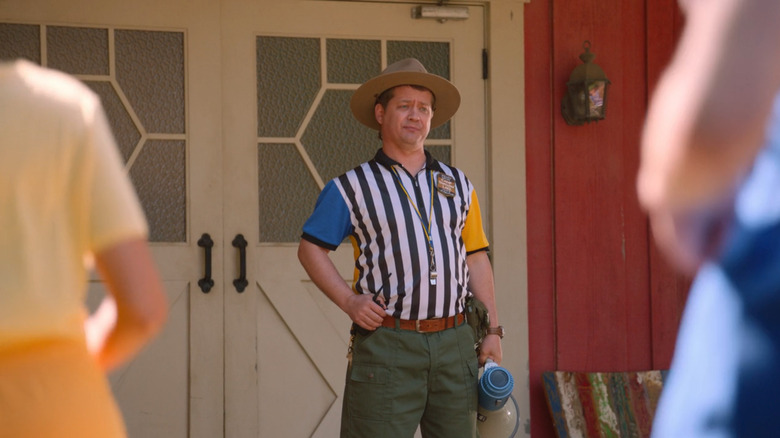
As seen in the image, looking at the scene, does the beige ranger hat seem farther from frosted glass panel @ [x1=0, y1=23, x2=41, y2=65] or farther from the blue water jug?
frosted glass panel @ [x1=0, y1=23, x2=41, y2=65]

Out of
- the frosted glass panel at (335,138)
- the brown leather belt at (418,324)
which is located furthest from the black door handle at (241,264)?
the brown leather belt at (418,324)

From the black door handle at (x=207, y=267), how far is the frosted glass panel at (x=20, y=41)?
1.24 metres

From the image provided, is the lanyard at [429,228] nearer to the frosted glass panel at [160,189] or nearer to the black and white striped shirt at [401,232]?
the black and white striped shirt at [401,232]

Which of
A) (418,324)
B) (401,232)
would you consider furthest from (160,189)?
(418,324)

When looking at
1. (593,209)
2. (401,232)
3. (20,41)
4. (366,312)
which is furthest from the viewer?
(593,209)

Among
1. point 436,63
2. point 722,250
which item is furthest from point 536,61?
point 722,250

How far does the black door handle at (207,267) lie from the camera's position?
16.0ft

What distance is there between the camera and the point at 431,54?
17.1 ft

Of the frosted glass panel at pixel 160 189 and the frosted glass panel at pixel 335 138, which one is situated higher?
the frosted glass panel at pixel 335 138

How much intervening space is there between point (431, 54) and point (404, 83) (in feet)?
4.26

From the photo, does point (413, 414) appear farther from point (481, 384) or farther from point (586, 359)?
point (586, 359)

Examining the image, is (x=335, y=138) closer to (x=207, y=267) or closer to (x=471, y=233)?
(x=207, y=267)

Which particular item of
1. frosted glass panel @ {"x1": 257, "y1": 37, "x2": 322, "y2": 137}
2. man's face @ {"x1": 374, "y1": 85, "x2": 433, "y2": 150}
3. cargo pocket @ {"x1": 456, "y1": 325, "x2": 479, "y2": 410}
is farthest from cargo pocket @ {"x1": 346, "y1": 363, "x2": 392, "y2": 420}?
frosted glass panel @ {"x1": 257, "y1": 37, "x2": 322, "y2": 137}

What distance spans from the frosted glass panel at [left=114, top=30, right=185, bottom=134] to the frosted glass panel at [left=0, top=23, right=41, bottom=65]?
0.40 meters
